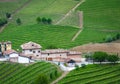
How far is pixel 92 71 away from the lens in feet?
246

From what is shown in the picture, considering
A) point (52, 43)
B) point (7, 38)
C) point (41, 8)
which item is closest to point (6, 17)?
point (41, 8)

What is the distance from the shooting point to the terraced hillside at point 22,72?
72625mm

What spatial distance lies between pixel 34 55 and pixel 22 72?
8762mm

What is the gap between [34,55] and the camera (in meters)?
83.4

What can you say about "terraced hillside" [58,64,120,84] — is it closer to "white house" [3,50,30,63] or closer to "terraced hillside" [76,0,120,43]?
"white house" [3,50,30,63]

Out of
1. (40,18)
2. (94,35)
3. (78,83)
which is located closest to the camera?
(78,83)

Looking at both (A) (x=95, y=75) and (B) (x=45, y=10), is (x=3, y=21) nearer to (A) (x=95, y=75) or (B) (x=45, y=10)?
(B) (x=45, y=10)

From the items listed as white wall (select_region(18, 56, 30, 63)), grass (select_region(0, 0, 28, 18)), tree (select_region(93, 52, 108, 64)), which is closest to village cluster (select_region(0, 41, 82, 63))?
white wall (select_region(18, 56, 30, 63))

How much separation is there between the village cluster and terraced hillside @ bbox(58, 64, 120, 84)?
4.76 meters

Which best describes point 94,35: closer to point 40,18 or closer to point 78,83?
point 40,18

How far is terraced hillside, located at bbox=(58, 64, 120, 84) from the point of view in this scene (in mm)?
72125

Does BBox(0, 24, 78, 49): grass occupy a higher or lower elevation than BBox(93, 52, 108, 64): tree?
higher

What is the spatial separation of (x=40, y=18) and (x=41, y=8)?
42.4ft

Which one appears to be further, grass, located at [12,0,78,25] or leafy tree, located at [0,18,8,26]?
grass, located at [12,0,78,25]
